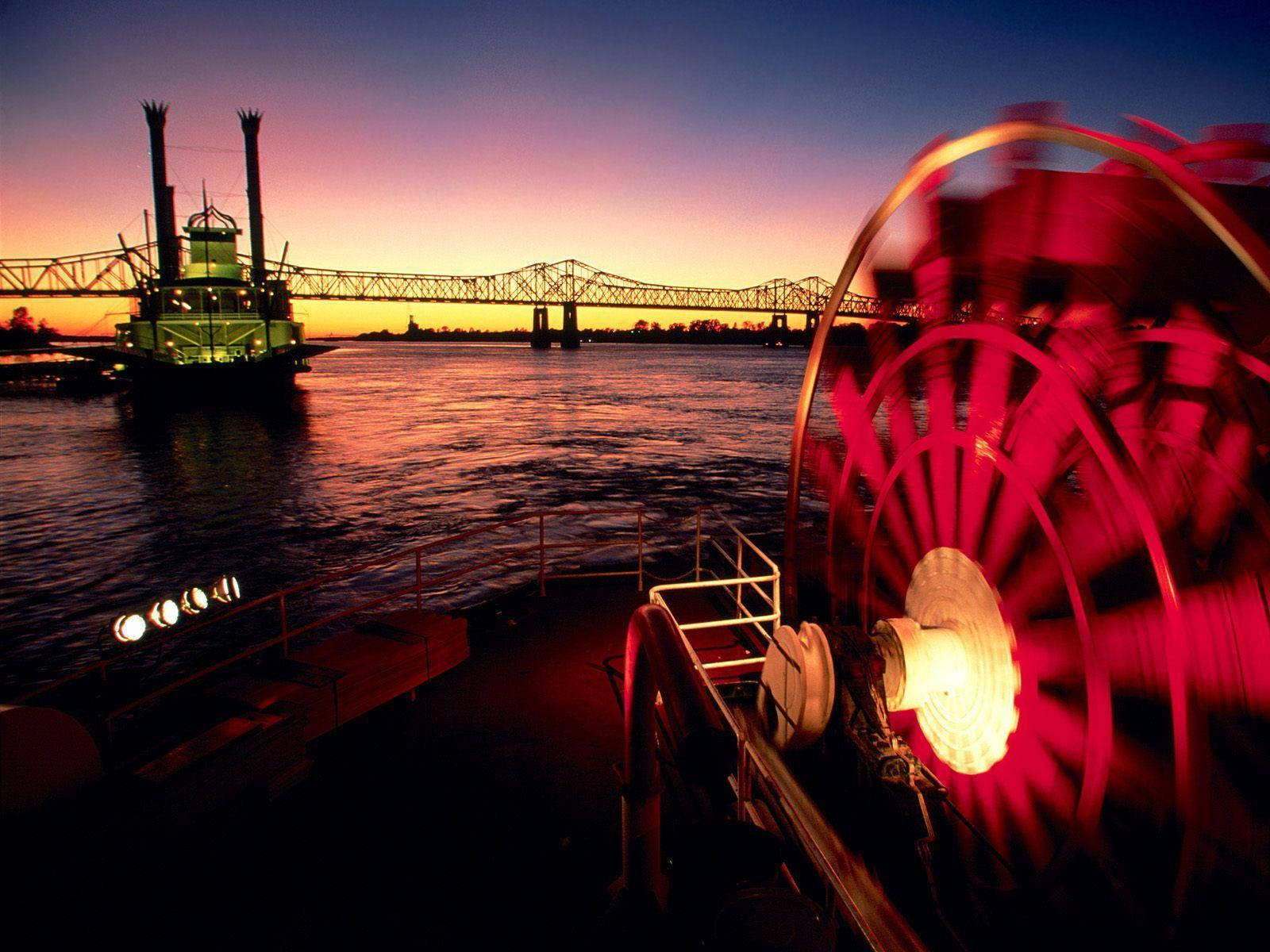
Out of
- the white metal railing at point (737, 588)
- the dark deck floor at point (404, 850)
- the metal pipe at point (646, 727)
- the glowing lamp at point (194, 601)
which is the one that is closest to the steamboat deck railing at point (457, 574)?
the white metal railing at point (737, 588)

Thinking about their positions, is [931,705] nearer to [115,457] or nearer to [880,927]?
[880,927]

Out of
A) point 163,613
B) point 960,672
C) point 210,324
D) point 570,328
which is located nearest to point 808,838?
point 960,672

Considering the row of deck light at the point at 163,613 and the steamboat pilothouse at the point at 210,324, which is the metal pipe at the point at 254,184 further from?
the row of deck light at the point at 163,613

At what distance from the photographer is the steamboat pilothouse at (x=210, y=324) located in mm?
45719

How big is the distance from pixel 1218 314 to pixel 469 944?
4.47 m

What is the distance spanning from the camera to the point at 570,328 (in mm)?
150750

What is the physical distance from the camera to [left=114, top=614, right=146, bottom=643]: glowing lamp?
5.26m

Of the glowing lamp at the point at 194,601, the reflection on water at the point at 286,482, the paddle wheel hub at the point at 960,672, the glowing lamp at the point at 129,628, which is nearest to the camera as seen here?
the paddle wheel hub at the point at 960,672

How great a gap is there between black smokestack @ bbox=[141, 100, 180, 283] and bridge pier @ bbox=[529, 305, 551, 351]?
301 ft

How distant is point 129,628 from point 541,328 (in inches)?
6137

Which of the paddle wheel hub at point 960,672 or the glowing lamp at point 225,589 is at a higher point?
the paddle wheel hub at point 960,672

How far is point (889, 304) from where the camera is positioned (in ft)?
15.2

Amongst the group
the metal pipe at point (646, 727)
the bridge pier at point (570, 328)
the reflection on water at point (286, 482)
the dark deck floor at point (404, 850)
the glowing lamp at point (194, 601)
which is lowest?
the reflection on water at point (286, 482)

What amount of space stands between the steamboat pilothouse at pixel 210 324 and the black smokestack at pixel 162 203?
13 centimetres
